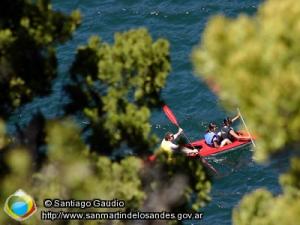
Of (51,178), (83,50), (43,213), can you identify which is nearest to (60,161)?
(51,178)

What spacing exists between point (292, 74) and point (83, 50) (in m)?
5.71

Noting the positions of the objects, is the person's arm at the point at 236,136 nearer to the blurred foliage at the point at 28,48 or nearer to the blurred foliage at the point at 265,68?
the blurred foliage at the point at 28,48

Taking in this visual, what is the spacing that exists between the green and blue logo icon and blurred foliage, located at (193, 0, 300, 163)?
4.37 m

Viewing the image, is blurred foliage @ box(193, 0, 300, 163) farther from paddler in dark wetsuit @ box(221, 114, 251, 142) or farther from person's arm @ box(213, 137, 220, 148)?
paddler in dark wetsuit @ box(221, 114, 251, 142)

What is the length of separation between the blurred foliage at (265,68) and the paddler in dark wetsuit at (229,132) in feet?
54.0

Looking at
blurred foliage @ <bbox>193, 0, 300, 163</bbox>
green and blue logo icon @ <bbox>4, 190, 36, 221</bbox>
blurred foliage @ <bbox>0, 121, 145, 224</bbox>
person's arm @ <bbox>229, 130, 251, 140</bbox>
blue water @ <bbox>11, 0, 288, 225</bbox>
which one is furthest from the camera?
person's arm @ <bbox>229, 130, 251, 140</bbox>

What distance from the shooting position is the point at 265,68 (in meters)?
8.44

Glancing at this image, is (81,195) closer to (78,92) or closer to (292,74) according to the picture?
(78,92)

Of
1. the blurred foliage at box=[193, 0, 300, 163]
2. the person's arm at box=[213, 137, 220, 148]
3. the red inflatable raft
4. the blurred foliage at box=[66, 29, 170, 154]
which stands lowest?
the red inflatable raft

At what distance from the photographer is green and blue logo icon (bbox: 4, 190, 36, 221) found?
1138cm

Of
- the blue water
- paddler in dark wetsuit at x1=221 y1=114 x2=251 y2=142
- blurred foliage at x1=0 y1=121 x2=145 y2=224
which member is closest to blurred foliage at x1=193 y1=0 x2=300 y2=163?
blurred foliage at x1=0 y1=121 x2=145 y2=224

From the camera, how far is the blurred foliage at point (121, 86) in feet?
40.8

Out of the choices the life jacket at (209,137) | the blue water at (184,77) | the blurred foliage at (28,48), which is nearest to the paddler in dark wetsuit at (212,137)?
the life jacket at (209,137)

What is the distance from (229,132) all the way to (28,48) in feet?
46.8
